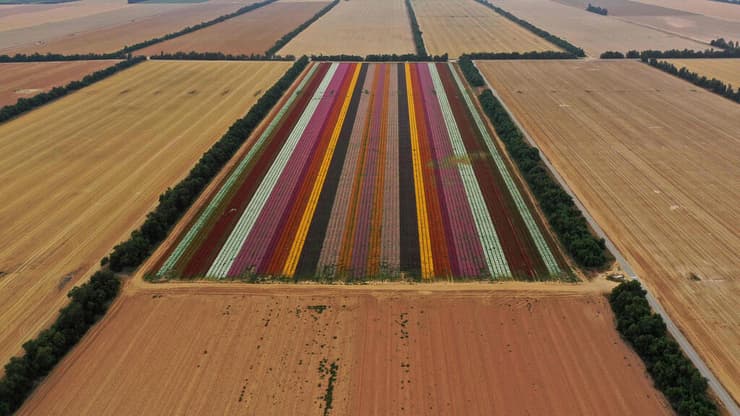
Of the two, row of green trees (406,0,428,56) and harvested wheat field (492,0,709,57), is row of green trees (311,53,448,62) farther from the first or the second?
harvested wheat field (492,0,709,57)

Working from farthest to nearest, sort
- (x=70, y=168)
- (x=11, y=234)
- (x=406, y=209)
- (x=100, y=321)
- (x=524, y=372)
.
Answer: (x=70, y=168)
(x=406, y=209)
(x=11, y=234)
(x=100, y=321)
(x=524, y=372)

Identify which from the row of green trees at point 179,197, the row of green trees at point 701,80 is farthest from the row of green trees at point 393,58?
the row of green trees at point 701,80

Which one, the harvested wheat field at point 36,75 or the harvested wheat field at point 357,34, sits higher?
the harvested wheat field at point 357,34

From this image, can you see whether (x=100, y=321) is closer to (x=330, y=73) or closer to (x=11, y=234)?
(x=11, y=234)

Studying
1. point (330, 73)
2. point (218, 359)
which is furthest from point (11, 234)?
point (330, 73)

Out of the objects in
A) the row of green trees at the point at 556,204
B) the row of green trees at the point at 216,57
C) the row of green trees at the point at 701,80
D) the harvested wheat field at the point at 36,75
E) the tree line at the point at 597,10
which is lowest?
the row of green trees at the point at 556,204

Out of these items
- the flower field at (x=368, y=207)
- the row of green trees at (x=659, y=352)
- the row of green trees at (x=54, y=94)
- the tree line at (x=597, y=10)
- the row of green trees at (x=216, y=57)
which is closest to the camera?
the row of green trees at (x=659, y=352)

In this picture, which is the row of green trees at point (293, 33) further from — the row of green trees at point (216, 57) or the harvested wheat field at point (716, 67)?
the harvested wheat field at point (716, 67)
